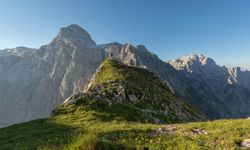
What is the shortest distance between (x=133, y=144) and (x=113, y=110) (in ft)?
78.8

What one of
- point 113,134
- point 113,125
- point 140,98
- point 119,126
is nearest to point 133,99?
point 140,98

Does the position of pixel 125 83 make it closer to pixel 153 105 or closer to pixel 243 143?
pixel 153 105

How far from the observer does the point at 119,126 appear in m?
29.2

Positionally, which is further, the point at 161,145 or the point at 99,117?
the point at 99,117

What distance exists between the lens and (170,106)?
5588cm

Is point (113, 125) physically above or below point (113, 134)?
above

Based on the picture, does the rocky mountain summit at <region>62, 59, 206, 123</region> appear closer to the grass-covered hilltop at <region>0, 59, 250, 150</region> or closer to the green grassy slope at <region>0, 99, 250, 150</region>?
the grass-covered hilltop at <region>0, 59, 250, 150</region>

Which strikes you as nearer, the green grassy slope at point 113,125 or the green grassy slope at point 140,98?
the green grassy slope at point 113,125

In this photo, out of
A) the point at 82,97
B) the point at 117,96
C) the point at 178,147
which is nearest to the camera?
the point at 178,147

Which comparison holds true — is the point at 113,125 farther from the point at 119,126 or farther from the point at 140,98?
the point at 140,98

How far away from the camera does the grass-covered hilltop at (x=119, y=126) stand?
18147mm

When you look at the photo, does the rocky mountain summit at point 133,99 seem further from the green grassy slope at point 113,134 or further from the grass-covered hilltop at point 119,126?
the green grassy slope at point 113,134

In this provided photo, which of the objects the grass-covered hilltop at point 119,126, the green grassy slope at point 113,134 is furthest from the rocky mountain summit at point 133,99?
the green grassy slope at point 113,134

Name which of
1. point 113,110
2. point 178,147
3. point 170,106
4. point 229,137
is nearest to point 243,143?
point 229,137
